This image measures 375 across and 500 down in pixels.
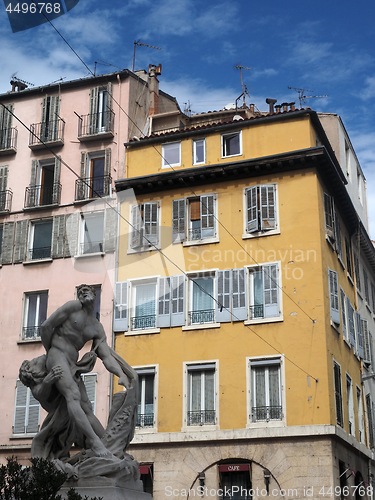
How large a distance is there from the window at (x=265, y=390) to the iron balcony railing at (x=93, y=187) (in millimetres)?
9418

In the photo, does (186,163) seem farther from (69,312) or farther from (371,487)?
(69,312)

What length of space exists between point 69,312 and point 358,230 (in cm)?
2263

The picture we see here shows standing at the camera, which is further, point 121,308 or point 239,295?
point 121,308

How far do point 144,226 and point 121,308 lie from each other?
3.29 m

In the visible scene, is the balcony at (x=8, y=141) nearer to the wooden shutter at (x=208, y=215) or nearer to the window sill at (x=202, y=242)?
the wooden shutter at (x=208, y=215)

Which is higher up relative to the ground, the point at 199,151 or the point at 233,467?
the point at 199,151

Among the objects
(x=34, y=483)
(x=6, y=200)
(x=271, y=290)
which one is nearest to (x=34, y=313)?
(x=6, y=200)

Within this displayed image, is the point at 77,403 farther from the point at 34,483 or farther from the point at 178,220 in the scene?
the point at 178,220

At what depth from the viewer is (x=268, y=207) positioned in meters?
27.1

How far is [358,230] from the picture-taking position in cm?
3284

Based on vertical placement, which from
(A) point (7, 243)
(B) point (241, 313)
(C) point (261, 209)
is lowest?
(B) point (241, 313)

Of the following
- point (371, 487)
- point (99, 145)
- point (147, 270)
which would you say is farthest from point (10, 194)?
point (371, 487)

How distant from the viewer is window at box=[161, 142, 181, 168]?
29.6 m

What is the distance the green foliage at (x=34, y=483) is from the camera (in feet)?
28.8
